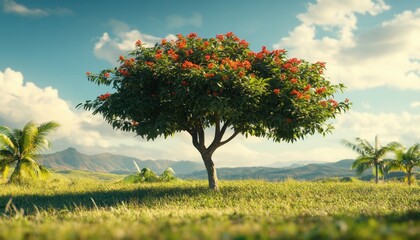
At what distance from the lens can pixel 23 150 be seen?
94.5 feet

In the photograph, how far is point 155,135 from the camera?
1747 cm

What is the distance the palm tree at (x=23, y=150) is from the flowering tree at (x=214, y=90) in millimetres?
12496

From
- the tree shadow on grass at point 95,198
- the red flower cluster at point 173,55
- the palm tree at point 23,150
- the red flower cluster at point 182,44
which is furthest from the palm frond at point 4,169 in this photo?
the red flower cluster at point 173,55

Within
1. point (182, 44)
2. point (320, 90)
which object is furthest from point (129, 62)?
point (320, 90)

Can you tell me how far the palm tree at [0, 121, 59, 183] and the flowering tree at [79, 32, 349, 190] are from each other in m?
12.5

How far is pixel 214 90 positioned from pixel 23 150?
780 inches

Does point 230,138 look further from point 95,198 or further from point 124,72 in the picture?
point 95,198

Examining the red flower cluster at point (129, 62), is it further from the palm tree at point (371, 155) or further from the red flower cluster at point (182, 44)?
the palm tree at point (371, 155)

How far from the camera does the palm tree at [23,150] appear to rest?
2845 cm

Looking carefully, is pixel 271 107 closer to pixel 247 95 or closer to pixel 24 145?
pixel 247 95

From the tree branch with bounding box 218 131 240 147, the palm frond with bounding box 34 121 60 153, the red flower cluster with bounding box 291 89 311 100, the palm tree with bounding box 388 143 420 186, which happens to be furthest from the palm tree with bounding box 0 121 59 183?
the palm tree with bounding box 388 143 420 186

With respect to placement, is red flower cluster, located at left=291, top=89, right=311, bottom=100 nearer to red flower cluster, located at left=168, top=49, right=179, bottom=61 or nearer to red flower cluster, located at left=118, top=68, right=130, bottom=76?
red flower cluster, located at left=168, top=49, right=179, bottom=61

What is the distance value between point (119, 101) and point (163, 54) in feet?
10.5

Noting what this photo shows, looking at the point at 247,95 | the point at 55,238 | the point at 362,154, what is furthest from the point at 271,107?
the point at 362,154
